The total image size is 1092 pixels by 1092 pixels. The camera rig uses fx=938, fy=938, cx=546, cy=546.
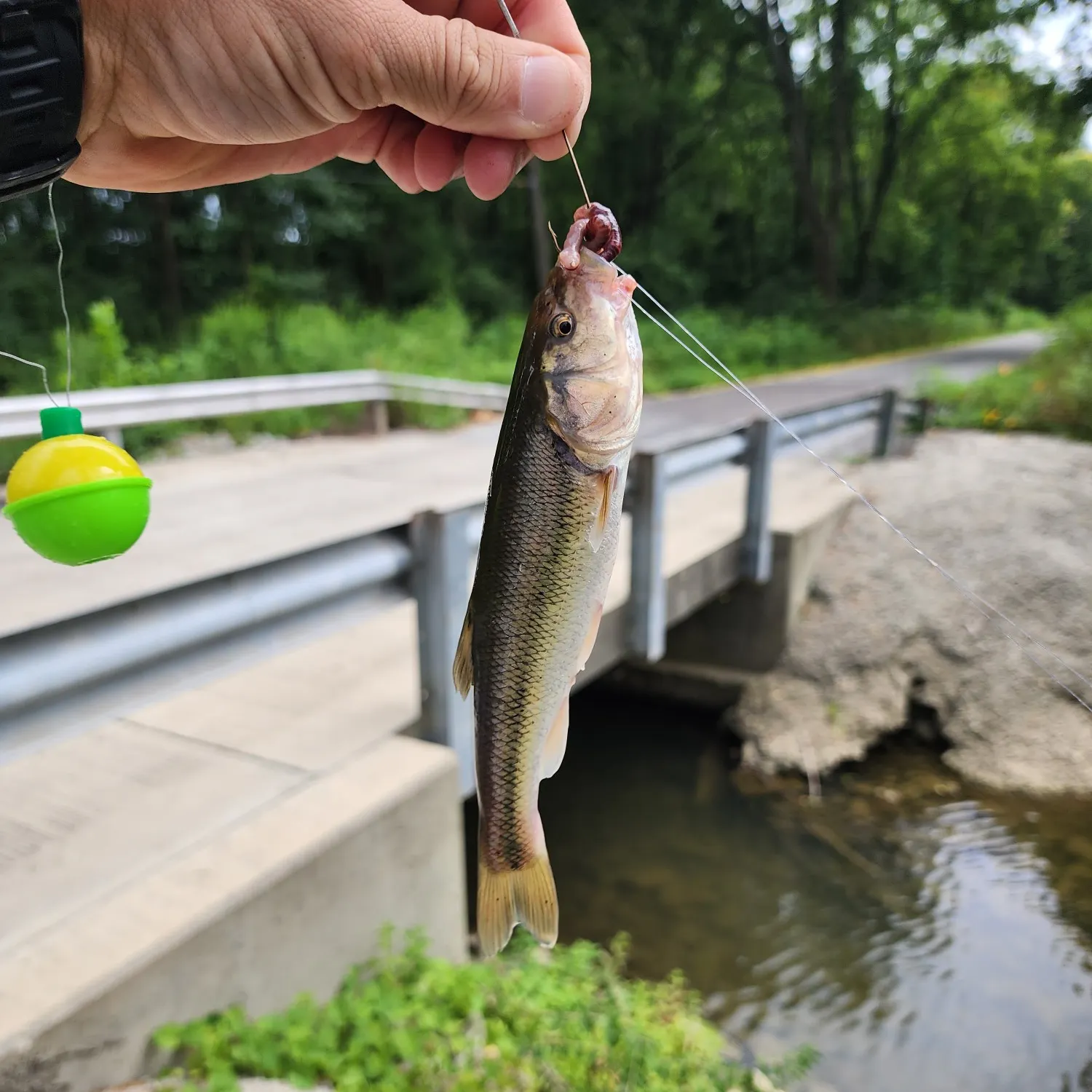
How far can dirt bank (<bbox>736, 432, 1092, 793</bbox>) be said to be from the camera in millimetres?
6488

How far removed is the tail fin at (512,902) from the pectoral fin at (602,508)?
58 centimetres

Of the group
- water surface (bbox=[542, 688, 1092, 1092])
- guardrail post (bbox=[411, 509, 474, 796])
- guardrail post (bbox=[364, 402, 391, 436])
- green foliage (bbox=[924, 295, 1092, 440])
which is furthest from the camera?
guardrail post (bbox=[364, 402, 391, 436])

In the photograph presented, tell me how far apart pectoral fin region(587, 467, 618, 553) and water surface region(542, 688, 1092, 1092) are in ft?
12.1

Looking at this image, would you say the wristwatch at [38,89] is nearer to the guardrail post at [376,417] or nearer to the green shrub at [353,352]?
the green shrub at [353,352]

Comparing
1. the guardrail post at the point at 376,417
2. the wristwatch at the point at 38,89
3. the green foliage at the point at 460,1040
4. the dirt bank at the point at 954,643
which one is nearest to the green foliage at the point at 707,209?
the guardrail post at the point at 376,417

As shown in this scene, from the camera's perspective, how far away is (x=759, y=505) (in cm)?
670

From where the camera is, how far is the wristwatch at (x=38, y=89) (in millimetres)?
1343

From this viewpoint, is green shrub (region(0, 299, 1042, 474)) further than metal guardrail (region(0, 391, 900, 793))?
Yes

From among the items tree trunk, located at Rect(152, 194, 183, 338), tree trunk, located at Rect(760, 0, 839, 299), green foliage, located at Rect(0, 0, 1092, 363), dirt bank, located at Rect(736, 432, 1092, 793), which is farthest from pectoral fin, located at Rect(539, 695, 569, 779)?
tree trunk, located at Rect(760, 0, 839, 299)

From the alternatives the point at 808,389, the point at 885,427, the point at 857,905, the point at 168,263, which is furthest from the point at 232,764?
the point at 168,263

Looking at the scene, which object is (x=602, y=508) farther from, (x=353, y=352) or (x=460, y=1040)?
(x=353, y=352)

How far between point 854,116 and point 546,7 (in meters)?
35.2

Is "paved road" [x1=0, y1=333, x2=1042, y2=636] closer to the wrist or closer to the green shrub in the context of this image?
the green shrub

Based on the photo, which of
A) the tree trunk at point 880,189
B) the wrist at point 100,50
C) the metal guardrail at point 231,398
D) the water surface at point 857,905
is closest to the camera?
→ the wrist at point 100,50
